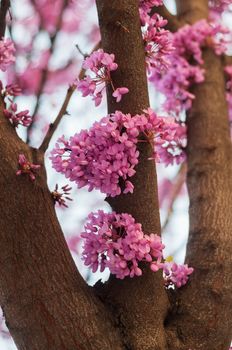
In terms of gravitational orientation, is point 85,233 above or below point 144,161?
below

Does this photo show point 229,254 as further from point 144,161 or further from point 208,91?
point 208,91

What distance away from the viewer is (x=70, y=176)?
143cm

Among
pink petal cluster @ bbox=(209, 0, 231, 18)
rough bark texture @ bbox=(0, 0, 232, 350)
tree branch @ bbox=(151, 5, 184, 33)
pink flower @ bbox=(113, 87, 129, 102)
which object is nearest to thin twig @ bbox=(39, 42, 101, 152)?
rough bark texture @ bbox=(0, 0, 232, 350)

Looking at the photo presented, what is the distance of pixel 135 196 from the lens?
1.46 meters

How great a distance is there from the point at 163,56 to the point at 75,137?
1.63ft

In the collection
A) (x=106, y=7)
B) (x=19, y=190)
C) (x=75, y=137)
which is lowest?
(x=19, y=190)

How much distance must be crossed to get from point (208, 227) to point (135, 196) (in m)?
0.49

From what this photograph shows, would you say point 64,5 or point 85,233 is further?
point 64,5

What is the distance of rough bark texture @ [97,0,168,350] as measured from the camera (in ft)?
4.69

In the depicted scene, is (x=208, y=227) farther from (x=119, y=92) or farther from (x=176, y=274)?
(x=119, y=92)

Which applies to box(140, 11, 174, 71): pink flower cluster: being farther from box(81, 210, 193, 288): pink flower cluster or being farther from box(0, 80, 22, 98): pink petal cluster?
box(81, 210, 193, 288): pink flower cluster

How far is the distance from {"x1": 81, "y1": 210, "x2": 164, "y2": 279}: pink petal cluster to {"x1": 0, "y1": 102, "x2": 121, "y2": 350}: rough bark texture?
0.10 meters

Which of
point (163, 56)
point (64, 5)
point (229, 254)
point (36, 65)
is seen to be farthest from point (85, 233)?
point (36, 65)

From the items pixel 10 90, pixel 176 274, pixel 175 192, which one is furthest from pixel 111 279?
pixel 175 192
